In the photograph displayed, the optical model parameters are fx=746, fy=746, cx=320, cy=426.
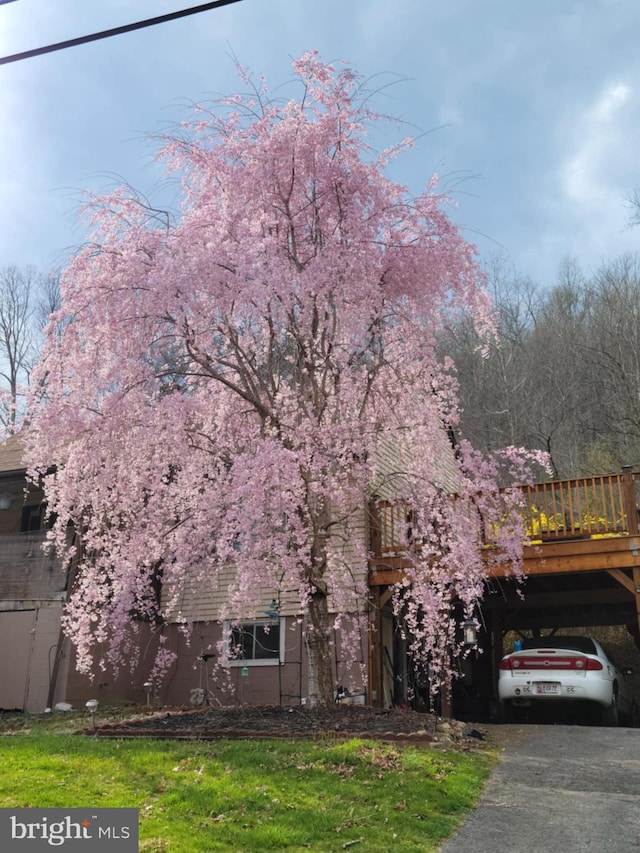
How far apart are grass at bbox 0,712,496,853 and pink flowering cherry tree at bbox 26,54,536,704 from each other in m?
2.35

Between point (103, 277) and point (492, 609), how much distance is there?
401 inches

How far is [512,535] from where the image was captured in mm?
10305

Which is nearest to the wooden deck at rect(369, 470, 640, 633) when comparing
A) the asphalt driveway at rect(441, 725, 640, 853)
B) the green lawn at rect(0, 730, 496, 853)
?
the asphalt driveway at rect(441, 725, 640, 853)

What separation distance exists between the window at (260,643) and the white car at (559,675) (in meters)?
4.45

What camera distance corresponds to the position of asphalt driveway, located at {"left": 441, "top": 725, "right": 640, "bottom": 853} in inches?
199

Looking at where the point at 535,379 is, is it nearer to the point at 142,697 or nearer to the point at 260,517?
the point at 142,697

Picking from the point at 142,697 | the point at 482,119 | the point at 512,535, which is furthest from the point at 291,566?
the point at 142,697

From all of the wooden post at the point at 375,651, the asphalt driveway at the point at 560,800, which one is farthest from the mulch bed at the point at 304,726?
the wooden post at the point at 375,651

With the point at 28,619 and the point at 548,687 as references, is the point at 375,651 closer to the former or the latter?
the point at 548,687

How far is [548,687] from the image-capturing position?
10648mm

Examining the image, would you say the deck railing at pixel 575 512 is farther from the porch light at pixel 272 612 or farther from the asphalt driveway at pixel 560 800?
the asphalt driveway at pixel 560 800

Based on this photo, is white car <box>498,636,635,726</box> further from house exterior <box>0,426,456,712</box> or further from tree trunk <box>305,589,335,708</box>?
tree trunk <box>305,589,335,708</box>

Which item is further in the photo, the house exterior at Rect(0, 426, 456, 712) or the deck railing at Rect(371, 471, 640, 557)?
the house exterior at Rect(0, 426, 456, 712)
